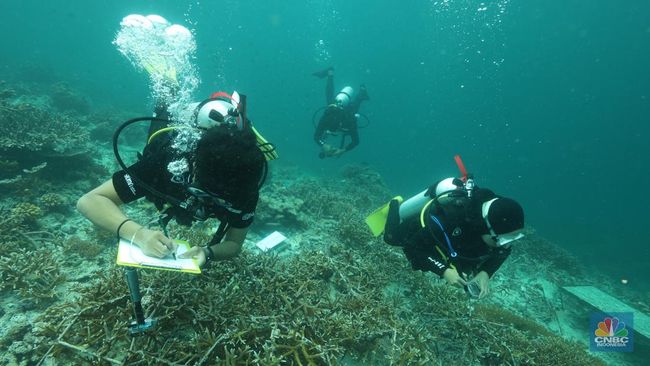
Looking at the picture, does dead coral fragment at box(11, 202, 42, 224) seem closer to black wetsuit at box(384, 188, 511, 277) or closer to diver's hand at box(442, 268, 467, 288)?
black wetsuit at box(384, 188, 511, 277)

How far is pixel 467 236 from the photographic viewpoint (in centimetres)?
438

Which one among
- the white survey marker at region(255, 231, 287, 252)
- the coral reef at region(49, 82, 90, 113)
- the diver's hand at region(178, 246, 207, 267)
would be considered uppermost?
the coral reef at region(49, 82, 90, 113)

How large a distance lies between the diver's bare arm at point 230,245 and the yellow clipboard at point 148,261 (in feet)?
1.74

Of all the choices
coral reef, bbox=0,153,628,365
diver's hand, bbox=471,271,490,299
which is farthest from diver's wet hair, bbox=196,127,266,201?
diver's hand, bbox=471,271,490,299

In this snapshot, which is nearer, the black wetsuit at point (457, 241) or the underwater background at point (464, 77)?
the black wetsuit at point (457, 241)

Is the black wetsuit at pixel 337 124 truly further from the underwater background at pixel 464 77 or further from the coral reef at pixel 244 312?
the underwater background at pixel 464 77

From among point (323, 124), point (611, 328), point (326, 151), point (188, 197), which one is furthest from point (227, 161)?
point (611, 328)

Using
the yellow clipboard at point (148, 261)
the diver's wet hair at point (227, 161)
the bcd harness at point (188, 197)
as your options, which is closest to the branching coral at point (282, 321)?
the bcd harness at point (188, 197)

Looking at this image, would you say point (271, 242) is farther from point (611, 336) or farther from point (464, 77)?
point (464, 77)

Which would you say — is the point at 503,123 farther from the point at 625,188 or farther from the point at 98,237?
the point at 98,237

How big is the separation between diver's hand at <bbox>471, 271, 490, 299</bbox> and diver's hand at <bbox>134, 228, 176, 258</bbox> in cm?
383

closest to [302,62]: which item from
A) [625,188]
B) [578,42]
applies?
[578,42]

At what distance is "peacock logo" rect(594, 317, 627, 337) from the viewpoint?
8.66 metres

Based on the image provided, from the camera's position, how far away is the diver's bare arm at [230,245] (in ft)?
10.3
